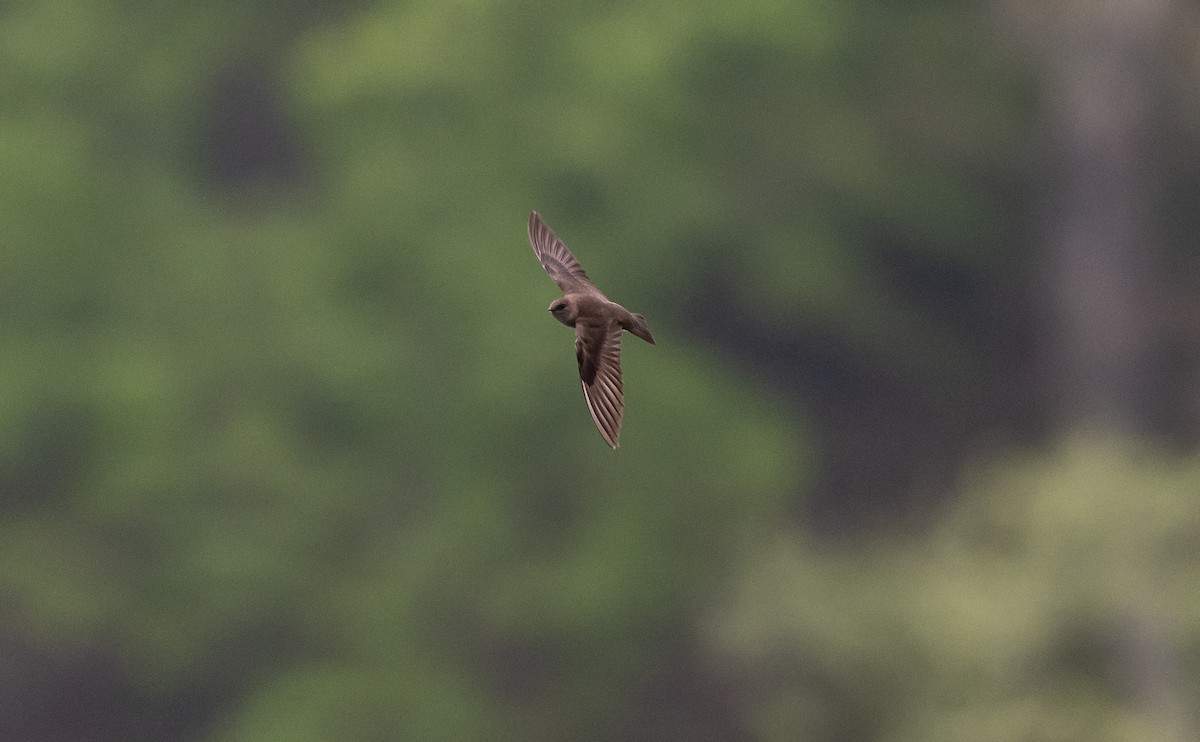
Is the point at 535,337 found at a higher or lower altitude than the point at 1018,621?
higher

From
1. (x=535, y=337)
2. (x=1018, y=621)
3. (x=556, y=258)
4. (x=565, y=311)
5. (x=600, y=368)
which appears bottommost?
(x=600, y=368)

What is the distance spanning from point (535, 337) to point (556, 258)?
40.7 ft

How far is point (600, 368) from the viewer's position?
6742 mm

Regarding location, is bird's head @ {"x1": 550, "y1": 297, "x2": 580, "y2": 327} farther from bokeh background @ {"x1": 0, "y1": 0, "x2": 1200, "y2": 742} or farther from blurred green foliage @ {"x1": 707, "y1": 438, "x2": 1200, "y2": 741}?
bokeh background @ {"x1": 0, "y1": 0, "x2": 1200, "y2": 742}

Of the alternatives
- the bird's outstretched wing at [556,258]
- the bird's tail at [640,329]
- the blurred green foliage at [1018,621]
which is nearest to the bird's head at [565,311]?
the bird's tail at [640,329]

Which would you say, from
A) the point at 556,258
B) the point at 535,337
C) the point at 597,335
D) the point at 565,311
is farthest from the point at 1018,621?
the point at 565,311

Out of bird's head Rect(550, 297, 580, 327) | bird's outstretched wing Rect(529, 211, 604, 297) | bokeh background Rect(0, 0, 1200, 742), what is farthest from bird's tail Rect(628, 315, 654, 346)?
bokeh background Rect(0, 0, 1200, 742)

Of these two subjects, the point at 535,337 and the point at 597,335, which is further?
the point at 535,337

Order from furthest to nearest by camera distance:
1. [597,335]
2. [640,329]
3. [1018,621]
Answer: [1018,621] < [597,335] < [640,329]

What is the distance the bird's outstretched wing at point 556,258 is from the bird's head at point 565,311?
0.43 meters

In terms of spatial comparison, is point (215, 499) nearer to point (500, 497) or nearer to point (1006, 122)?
point (500, 497)

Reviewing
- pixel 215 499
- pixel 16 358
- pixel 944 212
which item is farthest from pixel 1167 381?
pixel 16 358

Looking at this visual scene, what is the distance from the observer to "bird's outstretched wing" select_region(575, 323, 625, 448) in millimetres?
6418

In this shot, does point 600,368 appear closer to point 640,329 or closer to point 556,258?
point 640,329
